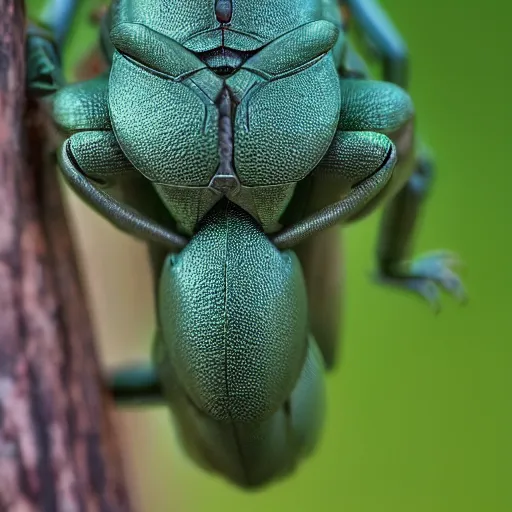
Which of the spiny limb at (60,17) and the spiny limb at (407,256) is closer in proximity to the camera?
the spiny limb at (60,17)

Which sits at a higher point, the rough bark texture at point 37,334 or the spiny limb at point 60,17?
the spiny limb at point 60,17

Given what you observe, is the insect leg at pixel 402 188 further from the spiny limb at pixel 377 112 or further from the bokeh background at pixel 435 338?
the bokeh background at pixel 435 338

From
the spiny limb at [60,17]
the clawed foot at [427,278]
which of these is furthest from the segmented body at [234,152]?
the clawed foot at [427,278]

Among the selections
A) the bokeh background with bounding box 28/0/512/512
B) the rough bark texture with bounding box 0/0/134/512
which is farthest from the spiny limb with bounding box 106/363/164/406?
the bokeh background with bounding box 28/0/512/512

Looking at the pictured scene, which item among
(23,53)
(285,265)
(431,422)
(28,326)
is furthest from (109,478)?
(431,422)

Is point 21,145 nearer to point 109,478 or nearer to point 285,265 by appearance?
point 285,265

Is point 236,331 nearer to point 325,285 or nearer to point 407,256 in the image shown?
point 325,285

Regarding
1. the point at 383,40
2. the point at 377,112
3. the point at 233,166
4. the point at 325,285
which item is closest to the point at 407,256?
the point at 325,285

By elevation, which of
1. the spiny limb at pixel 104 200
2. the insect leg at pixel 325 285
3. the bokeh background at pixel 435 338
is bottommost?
the bokeh background at pixel 435 338
